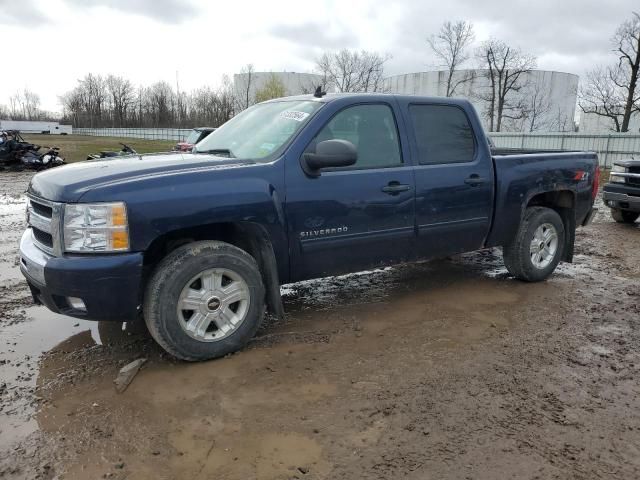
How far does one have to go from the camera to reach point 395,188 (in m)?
4.23

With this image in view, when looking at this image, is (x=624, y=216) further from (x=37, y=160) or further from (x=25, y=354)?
(x=37, y=160)

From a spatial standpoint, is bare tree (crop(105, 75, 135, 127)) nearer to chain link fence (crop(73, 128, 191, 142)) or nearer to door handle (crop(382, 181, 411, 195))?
chain link fence (crop(73, 128, 191, 142))

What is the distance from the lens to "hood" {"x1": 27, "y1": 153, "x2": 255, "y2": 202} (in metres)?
3.21

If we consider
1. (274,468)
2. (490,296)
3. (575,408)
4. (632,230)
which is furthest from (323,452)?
(632,230)

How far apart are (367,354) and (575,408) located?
1381 mm

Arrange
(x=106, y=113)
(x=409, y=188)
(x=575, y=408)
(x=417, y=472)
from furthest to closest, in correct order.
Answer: (x=106, y=113)
(x=409, y=188)
(x=575, y=408)
(x=417, y=472)

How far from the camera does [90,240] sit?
316 cm

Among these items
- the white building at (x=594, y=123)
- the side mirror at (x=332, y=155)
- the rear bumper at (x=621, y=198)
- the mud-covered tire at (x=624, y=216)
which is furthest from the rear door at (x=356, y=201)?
the white building at (x=594, y=123)

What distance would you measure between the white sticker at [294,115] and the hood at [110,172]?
607 millimetres

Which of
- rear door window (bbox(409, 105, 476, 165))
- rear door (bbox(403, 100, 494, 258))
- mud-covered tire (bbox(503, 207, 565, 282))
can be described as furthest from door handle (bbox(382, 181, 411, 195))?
mud-covered tire (bbox(503, 207, 565, 282))

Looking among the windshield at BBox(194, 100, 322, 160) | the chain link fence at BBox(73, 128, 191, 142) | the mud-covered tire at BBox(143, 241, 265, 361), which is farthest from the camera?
the chain link fence at BBox(73, 128, 191, 142)

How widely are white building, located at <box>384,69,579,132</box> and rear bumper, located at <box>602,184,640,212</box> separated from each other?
134 feet

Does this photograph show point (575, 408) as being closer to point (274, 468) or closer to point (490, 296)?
point (274, 468)

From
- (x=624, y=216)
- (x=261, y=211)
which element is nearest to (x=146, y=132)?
(x=624, y=216)
